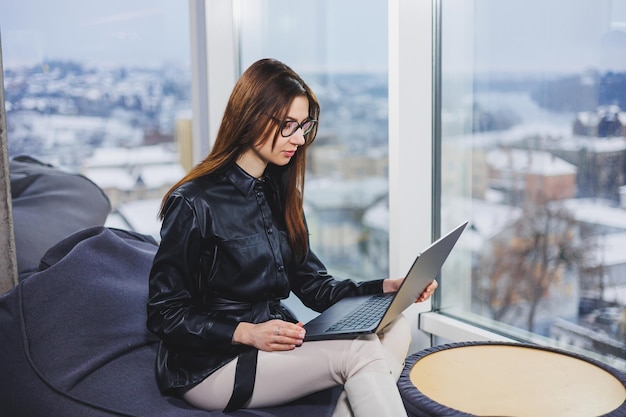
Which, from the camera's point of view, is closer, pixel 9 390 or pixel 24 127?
pixel 9 390

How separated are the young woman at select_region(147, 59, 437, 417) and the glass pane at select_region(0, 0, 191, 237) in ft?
8.21

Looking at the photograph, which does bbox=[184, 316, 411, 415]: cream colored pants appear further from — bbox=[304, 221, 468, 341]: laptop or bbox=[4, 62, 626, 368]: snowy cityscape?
bbox=[4, 62, 626, 368]: snowy cityscape

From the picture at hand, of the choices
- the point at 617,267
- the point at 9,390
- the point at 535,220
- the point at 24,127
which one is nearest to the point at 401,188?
the point at 535,220

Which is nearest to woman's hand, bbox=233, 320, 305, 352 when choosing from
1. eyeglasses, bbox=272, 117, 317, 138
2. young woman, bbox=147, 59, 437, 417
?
young woman, bbox=147, 59, 437, 417

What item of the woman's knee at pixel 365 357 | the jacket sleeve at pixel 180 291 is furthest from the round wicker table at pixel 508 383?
the jacket sleeve at pixel 180 291

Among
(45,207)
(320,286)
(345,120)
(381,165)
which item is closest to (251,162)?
(320,286)

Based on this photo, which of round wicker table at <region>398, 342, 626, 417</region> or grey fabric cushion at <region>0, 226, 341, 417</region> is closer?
round wicker table at <region>398, 342, 626, 417</region>

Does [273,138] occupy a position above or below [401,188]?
above

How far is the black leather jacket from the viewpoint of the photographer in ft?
6.26

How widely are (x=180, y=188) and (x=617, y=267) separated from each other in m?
1.23

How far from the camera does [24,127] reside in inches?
167

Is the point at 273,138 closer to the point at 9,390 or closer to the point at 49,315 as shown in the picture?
the point at 49,315

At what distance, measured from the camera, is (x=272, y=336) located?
72.3 inches

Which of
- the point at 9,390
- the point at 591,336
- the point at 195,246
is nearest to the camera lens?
the point at 195,246
